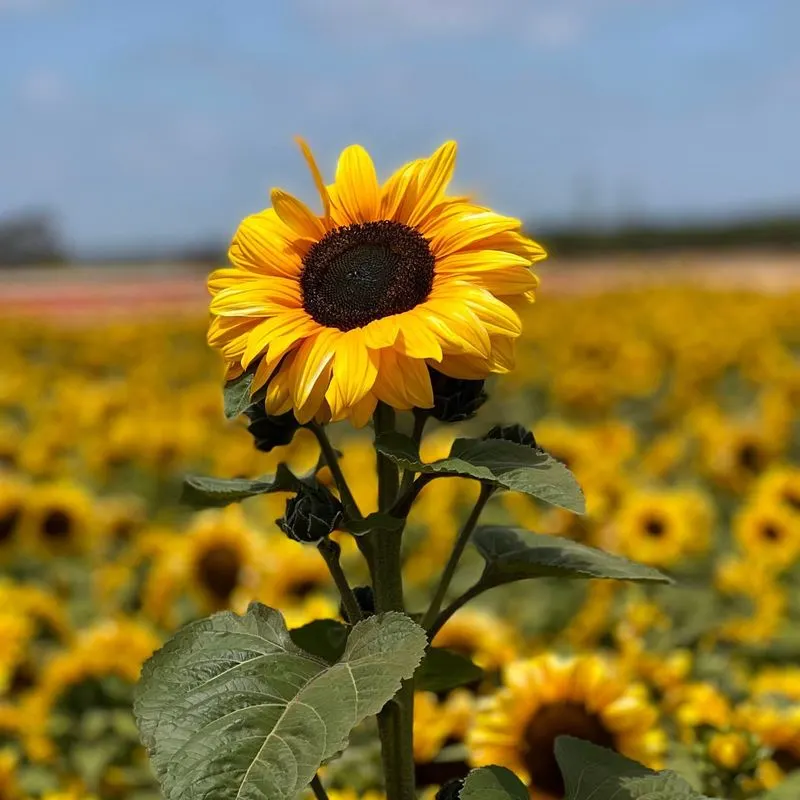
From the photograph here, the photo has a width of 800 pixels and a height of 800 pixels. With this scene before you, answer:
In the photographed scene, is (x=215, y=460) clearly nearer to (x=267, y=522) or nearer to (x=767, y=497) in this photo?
(x=267, y=522)

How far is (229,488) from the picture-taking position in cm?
103

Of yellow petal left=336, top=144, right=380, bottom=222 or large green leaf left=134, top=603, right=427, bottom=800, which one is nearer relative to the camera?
large green leaf left=134, top=603, right=427, bottom=800

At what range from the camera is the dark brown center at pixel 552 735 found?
53.7 inches

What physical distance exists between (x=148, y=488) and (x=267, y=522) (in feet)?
2.95

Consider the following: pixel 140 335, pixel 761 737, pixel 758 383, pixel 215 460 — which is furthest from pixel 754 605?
pixel 140 335

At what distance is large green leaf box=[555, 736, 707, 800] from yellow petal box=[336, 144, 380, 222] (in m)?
0.54

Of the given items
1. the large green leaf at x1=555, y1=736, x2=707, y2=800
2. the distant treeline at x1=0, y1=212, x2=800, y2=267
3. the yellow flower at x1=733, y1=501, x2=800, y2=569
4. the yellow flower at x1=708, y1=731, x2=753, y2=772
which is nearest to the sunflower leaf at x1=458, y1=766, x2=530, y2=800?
the large green leaf at x1=555, y1=736, x2=707, y2=800

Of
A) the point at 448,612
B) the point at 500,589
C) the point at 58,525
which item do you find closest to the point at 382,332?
the point at 448,612

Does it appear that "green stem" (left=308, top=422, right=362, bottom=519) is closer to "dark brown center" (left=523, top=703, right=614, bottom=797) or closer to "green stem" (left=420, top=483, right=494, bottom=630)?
"green stem" (left=420, top=483, right=494, bottom=630)

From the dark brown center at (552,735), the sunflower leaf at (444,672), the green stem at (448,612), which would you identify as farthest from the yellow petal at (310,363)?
the dark brown center at (552,735)

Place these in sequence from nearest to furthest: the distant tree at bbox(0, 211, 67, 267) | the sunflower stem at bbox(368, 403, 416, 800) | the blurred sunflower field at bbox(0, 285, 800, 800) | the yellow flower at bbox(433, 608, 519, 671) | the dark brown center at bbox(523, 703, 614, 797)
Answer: the sunflower stem at bbox(368, 403, 416, 800) → the dark brown center at bbox(523, 703, 614, 797) → the blurred sunflower field at bbox(0, 285, 800, 800) → the yellow flower at bbox(433, 608, 519, 671) → the distant tree at bbox(0, 211, 67, 267)

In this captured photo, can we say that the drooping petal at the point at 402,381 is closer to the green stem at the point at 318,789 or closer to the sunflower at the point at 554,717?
the green stem at the point at 318,789

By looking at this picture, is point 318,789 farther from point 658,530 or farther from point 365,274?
point 658,530

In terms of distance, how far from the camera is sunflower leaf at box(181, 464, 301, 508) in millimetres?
1005
